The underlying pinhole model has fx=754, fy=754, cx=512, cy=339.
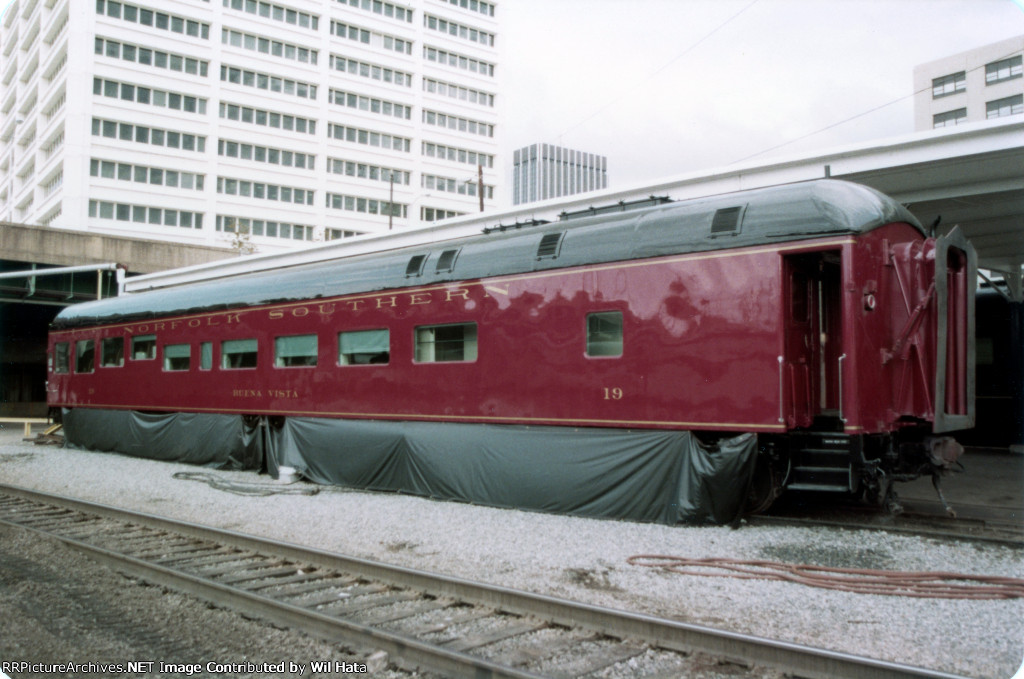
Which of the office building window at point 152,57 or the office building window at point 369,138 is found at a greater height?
the office building window at point 152,57

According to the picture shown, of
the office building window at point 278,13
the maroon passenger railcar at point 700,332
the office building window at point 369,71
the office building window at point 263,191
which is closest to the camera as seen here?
the maroon passenger railcar at point 700,332

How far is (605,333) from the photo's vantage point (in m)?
8.72

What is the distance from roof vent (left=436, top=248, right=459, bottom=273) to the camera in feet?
33.9

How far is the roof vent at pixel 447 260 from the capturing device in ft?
33.9

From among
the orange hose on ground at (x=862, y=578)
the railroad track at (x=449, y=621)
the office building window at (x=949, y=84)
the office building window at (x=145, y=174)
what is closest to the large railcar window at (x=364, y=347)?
the railroad track at (x=449, y=621)

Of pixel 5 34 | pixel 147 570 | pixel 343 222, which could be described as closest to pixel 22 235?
pixel 147 570

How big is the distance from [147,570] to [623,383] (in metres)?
5.04

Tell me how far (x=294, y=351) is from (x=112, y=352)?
6.58m

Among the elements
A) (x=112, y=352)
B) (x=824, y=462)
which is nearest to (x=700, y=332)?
(x=824, y=462)

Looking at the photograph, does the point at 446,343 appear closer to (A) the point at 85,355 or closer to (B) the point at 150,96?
(A) the point at 85,355

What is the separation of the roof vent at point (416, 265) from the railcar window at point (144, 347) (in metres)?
7.32

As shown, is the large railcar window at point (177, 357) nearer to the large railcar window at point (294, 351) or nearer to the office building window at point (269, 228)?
the large railcar window at point (294, 351)

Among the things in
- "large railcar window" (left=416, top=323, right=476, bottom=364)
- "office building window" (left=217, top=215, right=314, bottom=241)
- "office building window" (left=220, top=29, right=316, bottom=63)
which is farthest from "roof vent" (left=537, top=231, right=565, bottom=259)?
"office building window" (left=220, top=29, right=316, bottom=63)

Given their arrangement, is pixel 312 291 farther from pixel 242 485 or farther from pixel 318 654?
pixel 318 654
